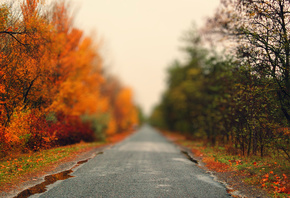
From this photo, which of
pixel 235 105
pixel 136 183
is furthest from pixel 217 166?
pixel 136 183

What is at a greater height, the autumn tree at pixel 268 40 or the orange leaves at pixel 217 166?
the autumn tree at pixel 268 40

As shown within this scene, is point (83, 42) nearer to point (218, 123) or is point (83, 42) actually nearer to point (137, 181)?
point (218, 123)

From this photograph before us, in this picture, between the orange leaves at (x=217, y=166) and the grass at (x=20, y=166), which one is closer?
the grass at (x=20, y=166)

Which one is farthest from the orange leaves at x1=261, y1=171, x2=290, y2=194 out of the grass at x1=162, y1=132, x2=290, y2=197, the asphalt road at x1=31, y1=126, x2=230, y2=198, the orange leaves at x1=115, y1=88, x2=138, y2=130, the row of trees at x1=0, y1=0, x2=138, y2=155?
the orange leaves at x1=115, y1=88, x2=138, y2=130

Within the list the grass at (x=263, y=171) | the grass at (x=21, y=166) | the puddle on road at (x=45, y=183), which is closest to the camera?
the puddle on road at (x=45, y=183)

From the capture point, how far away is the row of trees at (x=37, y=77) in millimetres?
10828

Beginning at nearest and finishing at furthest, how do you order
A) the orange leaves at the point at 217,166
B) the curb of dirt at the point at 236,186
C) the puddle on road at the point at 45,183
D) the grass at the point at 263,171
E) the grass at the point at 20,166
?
the puddle on road at the point at 45,183
the curb of dirt at the point at 236,186
the grass at the point at 263,171
the grass at the point at 20,166
the orange leaves at the point at 217,166

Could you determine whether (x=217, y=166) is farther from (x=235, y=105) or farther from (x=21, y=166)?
(x=21, y=166)

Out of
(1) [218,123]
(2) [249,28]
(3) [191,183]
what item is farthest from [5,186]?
(1) [218,123]

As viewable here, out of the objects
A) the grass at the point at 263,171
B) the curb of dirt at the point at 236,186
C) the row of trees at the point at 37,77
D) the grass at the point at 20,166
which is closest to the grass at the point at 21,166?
the grass at the point at 20,166

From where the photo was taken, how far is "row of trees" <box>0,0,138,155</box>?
10.8m

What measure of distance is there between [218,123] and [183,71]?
15.5 m

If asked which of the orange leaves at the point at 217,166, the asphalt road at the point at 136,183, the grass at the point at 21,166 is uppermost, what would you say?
the grass at the point at 21,166

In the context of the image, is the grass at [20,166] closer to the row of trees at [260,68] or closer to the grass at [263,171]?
the grass at [263,171]
